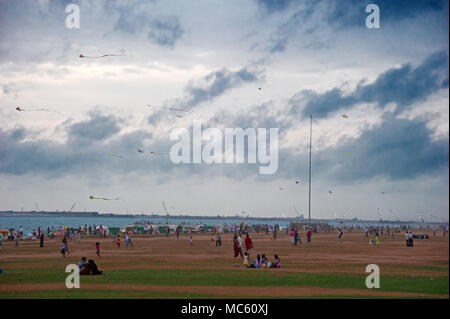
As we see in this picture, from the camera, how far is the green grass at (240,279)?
24031 millimetres

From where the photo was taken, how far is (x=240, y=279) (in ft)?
86.6

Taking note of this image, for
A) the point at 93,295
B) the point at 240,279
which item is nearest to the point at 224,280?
the point at 240,279

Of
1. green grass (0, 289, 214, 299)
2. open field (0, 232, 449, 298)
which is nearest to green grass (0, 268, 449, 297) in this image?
open field (0, 232, 449, 298)

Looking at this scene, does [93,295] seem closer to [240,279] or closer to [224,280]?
[224,280]

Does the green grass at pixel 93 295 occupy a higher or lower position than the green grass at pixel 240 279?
higher

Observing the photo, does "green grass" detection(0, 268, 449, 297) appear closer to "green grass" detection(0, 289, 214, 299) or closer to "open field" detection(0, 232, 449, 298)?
"open field" detection(0, 232, 449, 298)

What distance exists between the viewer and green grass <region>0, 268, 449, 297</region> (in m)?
24.0

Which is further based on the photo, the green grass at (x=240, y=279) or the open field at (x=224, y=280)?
the green grass at (x=240, y=279)

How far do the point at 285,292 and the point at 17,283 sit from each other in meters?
12.4

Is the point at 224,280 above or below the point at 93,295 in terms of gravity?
below

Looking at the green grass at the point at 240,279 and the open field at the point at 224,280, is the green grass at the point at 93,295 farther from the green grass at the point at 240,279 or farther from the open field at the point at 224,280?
the green grass at the point at 240,279

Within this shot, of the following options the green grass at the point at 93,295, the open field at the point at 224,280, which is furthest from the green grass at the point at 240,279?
the green grass at the point at 93,295
